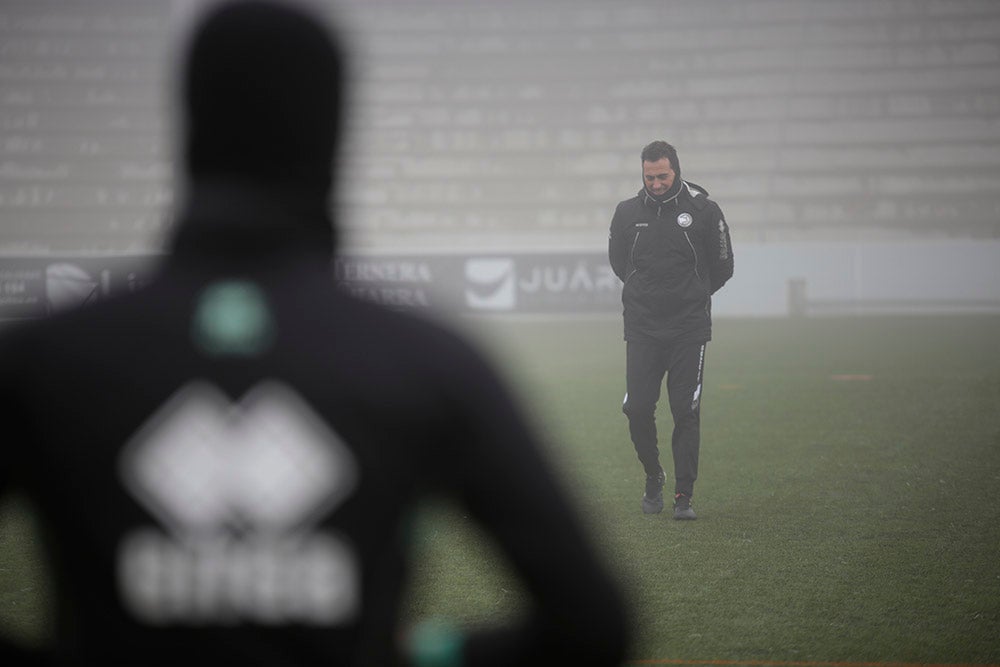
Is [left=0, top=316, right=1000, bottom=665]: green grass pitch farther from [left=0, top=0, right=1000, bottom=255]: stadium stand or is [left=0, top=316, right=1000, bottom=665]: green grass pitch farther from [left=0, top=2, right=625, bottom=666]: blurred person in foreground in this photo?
[left=0, top=0, right=1000, bottom=255]: stadium stand

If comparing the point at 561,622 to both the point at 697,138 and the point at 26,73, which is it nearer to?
the point at 697,138

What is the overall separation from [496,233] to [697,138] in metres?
5.54

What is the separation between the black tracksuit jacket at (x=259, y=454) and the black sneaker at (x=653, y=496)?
17.7 ft

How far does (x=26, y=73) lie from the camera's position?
3312 cm

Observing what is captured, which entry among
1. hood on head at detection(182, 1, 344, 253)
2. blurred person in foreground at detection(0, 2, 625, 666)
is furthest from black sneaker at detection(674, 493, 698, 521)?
hood on head at detection(182, 1, 344, 253)

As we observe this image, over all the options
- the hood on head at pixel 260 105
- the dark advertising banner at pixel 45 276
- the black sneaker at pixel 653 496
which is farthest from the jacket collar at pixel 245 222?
the dark advertising banner at pixel 45 276

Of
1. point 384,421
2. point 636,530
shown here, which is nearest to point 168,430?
point 384,421

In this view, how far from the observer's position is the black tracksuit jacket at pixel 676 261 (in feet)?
21.2

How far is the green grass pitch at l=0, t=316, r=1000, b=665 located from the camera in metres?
4.33

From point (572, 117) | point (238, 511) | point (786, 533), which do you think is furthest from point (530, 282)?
point (238, 511)

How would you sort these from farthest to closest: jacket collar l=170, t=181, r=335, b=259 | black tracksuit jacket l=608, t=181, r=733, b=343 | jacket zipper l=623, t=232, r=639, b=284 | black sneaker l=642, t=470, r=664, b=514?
black sneaker l=642, t=470, r=664, b=514, jacket zipper l=623, t=232, r=639, b=284, black tracksuit jacket l=608, t=181, r=733, b=343, jacket collar l=170, t=181, r=335, b=259

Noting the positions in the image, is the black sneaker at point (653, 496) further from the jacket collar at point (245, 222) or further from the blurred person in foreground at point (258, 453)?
the jacket collar at point (245, 222)

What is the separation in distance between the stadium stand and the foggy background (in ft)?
0.17

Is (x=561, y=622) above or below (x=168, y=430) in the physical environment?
below
